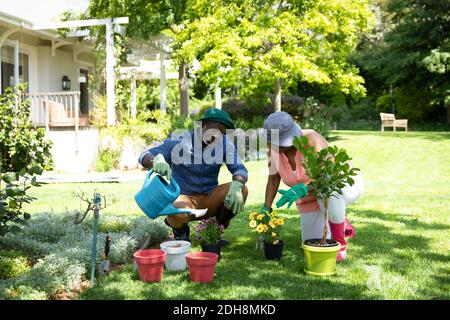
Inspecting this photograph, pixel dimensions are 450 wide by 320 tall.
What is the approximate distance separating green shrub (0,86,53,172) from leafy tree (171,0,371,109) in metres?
4.50

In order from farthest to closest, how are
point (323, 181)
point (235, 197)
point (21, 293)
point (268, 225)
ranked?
point (268, 225) → point (235, 197) → point (323, 181) → point (21, 293)

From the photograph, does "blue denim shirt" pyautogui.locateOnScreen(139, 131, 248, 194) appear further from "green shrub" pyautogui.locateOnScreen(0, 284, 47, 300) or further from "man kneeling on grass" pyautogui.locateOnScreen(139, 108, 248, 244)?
"green shrub" pyautogui.locateOnScreen(0, 284, 47, 300)

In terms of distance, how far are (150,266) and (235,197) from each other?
0.91 m

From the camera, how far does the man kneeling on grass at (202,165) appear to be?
4043mm

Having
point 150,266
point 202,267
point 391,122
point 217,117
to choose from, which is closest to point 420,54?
point 391,122

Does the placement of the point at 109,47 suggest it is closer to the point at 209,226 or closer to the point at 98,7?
the point at 98,7

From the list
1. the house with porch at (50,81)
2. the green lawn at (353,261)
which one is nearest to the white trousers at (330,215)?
the green lawn at (353,261)

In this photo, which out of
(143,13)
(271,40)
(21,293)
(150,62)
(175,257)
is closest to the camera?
(21,293)

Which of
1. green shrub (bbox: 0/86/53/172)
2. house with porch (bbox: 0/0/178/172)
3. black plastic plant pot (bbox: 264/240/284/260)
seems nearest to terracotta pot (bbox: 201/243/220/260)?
black plastic plant pot (bbox: 264/240/284/260)

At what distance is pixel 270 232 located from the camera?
3.89m

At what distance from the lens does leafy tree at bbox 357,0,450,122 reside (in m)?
19.0

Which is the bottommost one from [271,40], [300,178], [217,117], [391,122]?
[300,178]

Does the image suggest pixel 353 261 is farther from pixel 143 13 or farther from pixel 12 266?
pixel 143 13

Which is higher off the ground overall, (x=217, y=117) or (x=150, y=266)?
(x=217, y=117)
